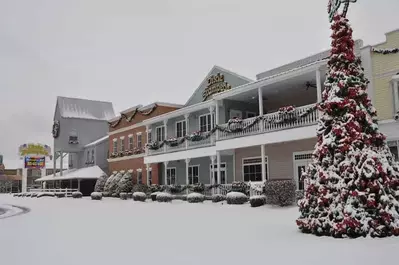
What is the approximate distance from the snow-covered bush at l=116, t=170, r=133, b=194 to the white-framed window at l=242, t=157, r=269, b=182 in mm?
13695

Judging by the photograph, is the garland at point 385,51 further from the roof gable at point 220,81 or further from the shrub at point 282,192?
the roof gable at point 220,81

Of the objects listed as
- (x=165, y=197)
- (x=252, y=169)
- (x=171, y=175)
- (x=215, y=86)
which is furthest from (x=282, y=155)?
(x=171, y=175)

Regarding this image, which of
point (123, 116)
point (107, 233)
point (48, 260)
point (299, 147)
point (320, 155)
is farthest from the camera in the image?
point (123, 116)

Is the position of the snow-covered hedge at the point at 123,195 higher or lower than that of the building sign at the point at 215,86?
lower

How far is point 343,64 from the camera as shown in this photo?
10859 mm

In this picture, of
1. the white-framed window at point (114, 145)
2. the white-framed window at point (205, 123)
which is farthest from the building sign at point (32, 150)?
the white-framed window at point (205, 123)

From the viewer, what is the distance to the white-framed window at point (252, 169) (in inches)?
968

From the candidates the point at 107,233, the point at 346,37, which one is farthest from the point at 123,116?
the point at 346,37

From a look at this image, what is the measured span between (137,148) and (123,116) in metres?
4.82

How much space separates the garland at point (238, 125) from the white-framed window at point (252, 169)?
2581mm

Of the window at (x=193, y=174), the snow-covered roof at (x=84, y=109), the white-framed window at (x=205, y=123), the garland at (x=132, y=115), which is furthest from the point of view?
the snow-covered roof at (x=84, y=109)

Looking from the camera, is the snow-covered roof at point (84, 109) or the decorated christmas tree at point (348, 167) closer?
the decorated christmas tree at point (348, 167)

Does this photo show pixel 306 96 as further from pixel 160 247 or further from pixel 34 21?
pixel 160 247

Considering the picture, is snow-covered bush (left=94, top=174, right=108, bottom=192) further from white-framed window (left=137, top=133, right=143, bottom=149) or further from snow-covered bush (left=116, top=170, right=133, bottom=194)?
white-framed window (left=137, top=133, right=143, bottom=149)
